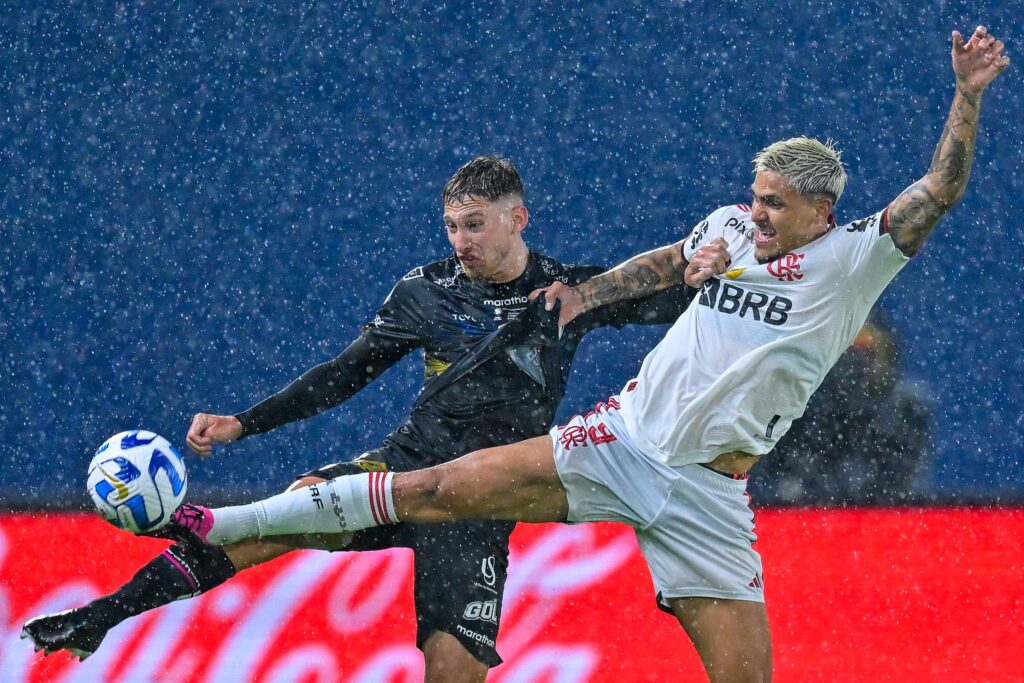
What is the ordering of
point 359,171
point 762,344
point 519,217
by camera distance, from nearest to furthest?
point 762,344 → point 519,217 → point 359,171

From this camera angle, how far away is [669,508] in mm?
4172

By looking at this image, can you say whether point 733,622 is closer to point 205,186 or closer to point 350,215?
point 350,215

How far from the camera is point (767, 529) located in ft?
19.8

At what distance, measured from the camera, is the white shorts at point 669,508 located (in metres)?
4.18

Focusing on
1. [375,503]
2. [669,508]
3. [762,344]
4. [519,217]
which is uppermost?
[519,217]

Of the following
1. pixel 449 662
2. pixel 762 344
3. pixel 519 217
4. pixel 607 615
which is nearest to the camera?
pixel 762 344

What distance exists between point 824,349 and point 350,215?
140 inches

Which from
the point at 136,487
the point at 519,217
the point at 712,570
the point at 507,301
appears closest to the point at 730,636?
the point at 712,570

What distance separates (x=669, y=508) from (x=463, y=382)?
0.92m

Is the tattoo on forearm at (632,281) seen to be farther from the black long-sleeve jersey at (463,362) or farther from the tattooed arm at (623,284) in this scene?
the black long-sleeve jersey at (463,362)

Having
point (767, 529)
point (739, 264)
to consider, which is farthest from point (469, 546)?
point (767, 529)

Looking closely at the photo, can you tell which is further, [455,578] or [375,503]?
[455,578]

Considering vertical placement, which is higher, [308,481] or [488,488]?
[308,481]

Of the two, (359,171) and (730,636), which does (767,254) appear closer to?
(730,636)
